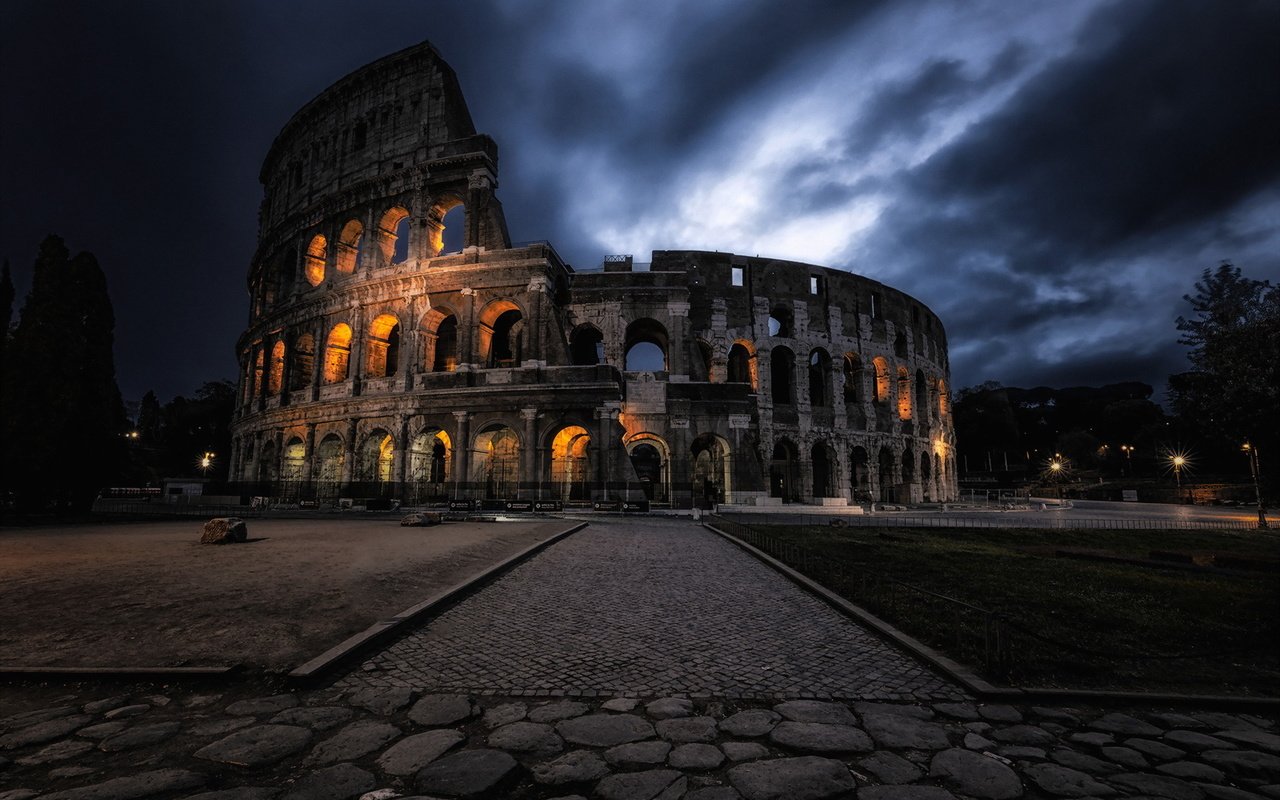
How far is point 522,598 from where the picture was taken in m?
6.56

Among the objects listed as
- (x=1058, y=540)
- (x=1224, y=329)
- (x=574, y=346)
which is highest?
(x=574, y=346)

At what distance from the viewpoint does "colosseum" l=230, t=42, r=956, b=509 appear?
25188 mm

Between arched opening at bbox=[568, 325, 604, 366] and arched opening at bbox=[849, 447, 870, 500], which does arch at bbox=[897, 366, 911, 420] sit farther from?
arched opening at bbox=[568, 325, 604, 366]

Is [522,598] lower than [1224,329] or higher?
lower

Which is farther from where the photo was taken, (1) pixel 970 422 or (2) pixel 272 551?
(1) pixel 970 422

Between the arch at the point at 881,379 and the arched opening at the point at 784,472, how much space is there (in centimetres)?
819

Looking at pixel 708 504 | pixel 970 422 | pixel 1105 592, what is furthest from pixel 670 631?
pixel 970 422

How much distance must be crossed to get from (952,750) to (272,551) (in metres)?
10.3

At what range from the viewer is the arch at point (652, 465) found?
84.0 feet

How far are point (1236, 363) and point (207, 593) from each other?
1191cm

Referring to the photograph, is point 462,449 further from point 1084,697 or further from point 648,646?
point 1084,697

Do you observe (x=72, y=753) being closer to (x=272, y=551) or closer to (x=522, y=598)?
(x=522, y=598)

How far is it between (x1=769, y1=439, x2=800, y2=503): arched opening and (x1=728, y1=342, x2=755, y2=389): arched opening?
4.75 m

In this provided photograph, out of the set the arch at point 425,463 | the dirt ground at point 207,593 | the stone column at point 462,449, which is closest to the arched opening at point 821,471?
the stone column at point 462,449
